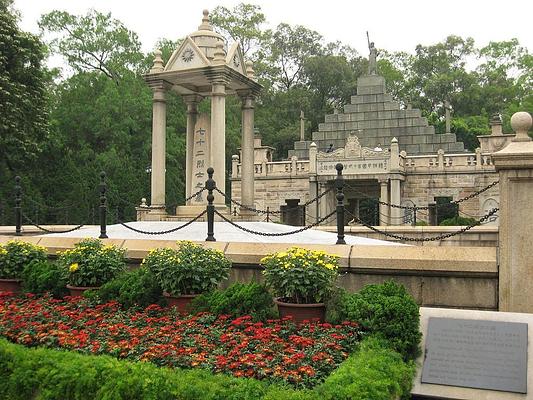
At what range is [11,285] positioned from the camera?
8.98m

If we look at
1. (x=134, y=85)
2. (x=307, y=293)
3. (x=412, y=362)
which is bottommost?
(x=412, y=362)

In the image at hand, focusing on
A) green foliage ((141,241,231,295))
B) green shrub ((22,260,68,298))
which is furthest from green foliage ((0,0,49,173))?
green foliage ((141,241,231,295))

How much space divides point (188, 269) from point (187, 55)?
27.5 ft

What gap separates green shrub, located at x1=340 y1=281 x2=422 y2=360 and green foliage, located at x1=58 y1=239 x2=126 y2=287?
12.1ft

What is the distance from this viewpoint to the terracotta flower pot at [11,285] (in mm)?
8938

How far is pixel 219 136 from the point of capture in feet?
44.9

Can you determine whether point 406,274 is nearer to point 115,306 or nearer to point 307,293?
point 307,293

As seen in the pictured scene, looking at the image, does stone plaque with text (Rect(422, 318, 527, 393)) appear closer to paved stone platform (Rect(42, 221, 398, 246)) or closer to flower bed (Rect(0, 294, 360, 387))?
flower bed (Rect(0, 294, 360, 387))

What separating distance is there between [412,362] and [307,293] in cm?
146

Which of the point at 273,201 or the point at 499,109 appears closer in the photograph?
the point at 273,201

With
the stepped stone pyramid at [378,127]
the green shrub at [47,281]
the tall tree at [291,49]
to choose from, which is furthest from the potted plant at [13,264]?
the tall tree at [291,49]

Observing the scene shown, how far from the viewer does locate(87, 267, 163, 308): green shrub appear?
292 inches

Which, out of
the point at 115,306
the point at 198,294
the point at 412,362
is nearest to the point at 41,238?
the point at 115,306

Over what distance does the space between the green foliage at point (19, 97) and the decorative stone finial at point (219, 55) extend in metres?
14.6
